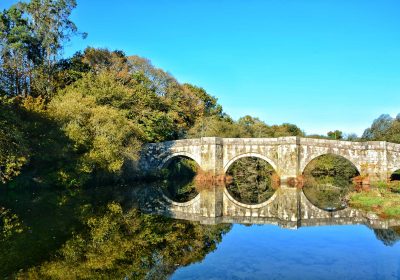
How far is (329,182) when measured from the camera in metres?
38.7

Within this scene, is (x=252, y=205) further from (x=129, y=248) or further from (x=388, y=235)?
(x=129, y=248)

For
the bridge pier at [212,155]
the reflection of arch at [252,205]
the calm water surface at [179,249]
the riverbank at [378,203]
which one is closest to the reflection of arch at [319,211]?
the riverbank at [378,203]

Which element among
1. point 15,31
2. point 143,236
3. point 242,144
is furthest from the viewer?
point 242,144

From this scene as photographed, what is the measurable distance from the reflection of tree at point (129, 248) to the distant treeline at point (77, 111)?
8527 millimetres

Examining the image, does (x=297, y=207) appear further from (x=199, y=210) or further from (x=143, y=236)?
(x=143, y=236)

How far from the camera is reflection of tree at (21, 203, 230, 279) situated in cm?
984

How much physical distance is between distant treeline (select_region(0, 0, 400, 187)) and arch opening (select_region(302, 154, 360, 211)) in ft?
21.3

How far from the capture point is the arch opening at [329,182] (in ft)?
80.4

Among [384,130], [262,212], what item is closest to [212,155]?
[262,212]

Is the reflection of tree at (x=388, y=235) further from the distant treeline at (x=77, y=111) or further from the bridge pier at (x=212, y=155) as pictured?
the bridge pier at (x=212, y=155)

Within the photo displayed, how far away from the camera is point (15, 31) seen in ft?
114


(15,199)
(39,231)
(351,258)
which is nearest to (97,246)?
(39,231)

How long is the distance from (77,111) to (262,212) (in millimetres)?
16122

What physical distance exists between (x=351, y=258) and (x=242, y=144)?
2710 cm
